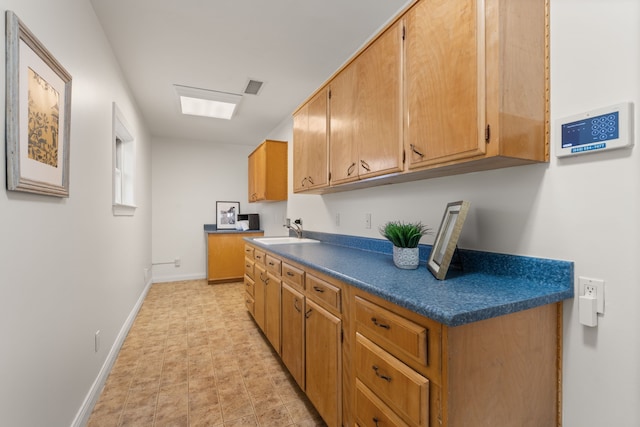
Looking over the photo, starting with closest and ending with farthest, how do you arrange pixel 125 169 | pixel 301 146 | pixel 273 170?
1. pixel 301 146
2. pixel 125 169
3. pixel 273 170

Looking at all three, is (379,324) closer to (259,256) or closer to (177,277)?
(259,256)

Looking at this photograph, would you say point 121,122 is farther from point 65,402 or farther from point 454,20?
point 454,20

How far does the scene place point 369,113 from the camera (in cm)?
171

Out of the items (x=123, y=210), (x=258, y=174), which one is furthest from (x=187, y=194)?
(x=123, y=210)

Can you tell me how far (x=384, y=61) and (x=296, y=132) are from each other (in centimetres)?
132

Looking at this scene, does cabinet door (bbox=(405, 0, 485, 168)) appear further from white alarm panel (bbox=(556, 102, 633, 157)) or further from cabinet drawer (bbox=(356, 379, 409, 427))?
cabinet drawer (bbox=(356, 379, 409, 427))

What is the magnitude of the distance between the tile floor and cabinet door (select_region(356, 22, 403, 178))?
5.01 ft

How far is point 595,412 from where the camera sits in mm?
1007

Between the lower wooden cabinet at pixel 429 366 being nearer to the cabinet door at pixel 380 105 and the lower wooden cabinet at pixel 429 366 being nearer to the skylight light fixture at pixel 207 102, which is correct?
the cabinet door at pixel 380 105

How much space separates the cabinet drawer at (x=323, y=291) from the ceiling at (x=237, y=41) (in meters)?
1.72

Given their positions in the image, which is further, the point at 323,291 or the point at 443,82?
the point at 323,291

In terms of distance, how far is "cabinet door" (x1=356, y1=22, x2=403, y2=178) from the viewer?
58.6 inches

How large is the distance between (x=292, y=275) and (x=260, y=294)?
2.92 ft

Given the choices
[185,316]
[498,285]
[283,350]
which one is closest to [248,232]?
[185,316]
